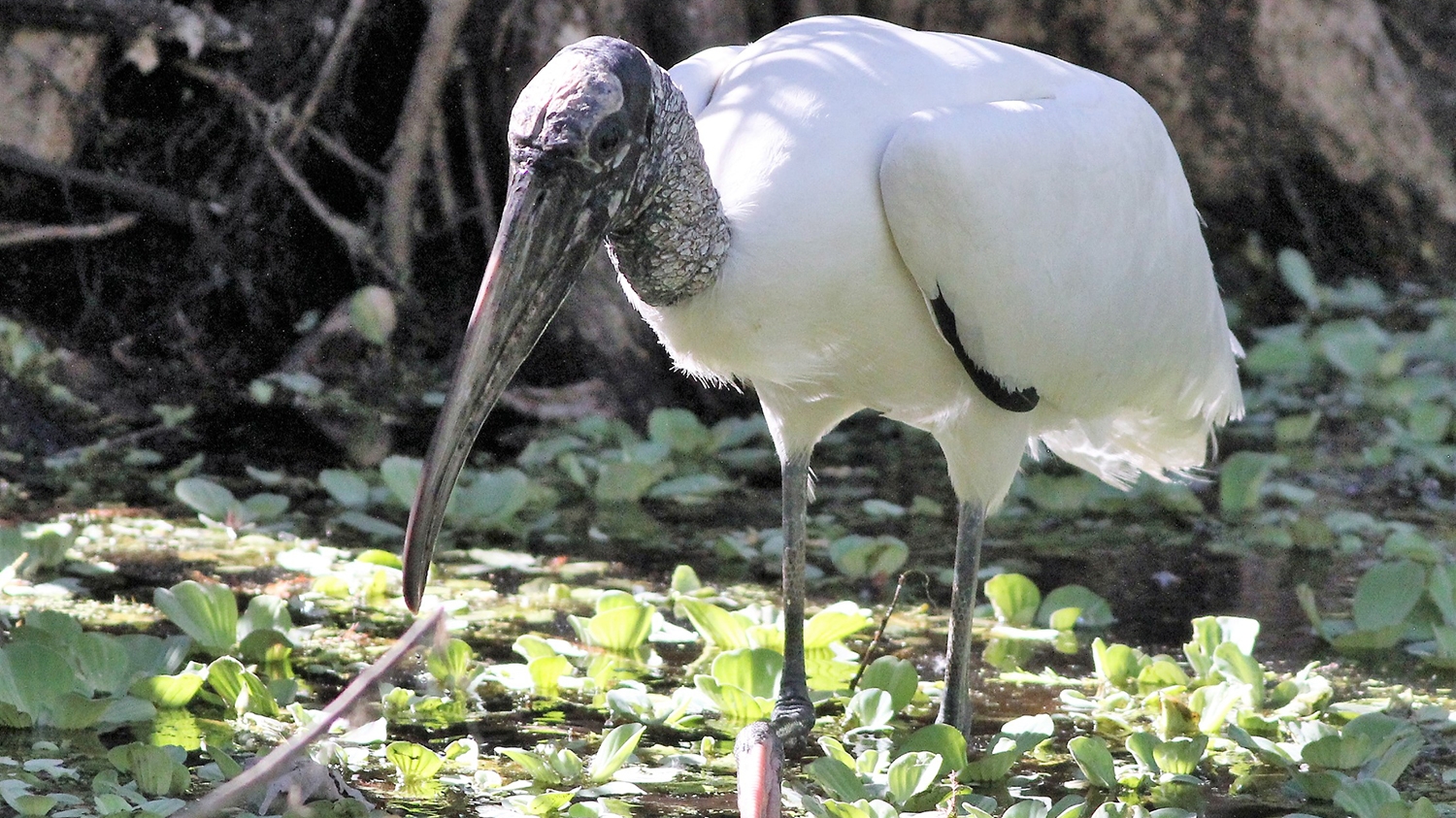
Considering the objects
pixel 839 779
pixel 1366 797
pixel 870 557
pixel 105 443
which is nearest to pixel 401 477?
pixel 105 443

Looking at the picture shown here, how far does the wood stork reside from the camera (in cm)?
284

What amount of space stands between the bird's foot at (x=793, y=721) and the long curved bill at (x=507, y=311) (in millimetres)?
929

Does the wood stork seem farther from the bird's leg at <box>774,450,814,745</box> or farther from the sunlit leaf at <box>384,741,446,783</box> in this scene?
the sunlit leaf at <box>384,741,446,783</box>

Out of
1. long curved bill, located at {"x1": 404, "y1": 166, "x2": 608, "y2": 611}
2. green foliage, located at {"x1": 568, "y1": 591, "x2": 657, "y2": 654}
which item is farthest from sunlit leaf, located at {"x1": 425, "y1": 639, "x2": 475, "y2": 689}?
long curved bill, located at {"x1": 404, "y1": 166, "x2": 608, "y2": 611}

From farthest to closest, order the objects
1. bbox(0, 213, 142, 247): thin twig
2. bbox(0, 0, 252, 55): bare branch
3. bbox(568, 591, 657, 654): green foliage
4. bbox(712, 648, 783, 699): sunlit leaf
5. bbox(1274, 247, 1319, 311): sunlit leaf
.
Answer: bbox(1274, 247, 1319, 311): sunlit leaf < bbox(0, 213, 142, 247): thin twig < bbox(0, 0, 252, 55): bare branch < bbox(568, 591, 657, 654): green foliage < bbox(712, 648, 783, 699): sunlit leaf

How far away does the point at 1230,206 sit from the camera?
7984 millimetres

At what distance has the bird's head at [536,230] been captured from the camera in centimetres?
277

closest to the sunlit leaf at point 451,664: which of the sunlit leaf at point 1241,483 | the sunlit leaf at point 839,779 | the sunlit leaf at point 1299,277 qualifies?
the sunlit leaf at point 839,779

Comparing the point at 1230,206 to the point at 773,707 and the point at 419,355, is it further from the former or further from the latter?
the point at 773,707

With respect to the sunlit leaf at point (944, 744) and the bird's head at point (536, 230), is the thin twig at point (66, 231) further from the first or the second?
the sunlit leaf at point (944, 744)

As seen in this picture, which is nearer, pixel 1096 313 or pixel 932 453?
pixel 1096 313

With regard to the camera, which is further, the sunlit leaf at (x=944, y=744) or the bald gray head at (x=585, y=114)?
the sunlit leaf at (x=944, y=744)

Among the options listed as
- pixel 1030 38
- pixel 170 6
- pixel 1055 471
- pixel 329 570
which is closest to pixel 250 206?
pixel 170 6

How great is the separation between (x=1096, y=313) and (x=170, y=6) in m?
3.75
